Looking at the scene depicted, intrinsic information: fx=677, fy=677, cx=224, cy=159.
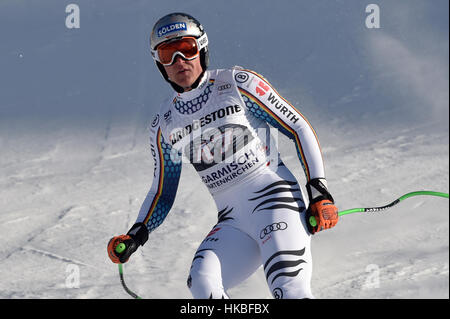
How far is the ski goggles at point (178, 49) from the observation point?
3.77m

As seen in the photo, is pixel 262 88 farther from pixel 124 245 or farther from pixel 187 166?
pixel 187 166

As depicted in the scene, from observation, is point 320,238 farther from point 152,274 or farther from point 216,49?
point 216,49

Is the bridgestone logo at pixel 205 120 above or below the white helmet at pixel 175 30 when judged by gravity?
below

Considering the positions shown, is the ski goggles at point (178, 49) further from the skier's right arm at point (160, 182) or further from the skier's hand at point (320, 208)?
the skier's hand at point (320, 208)

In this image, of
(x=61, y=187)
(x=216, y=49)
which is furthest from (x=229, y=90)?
(x=216, y=49)

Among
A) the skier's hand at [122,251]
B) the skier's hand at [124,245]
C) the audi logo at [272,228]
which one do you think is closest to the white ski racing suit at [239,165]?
the audi logo at [272,228]

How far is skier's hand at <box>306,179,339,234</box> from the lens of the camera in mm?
3508

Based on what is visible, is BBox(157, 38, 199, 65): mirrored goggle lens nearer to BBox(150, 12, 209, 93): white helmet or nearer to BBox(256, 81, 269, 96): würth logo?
BBox(150, 12, 209, 93): white helmet

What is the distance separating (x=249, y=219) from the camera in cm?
373

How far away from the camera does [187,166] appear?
8.55 metres

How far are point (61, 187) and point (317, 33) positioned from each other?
5.39 metres

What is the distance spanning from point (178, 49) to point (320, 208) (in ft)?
3.86

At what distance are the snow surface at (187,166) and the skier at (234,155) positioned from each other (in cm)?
208

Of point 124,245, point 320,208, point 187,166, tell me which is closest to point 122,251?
point 124,245
